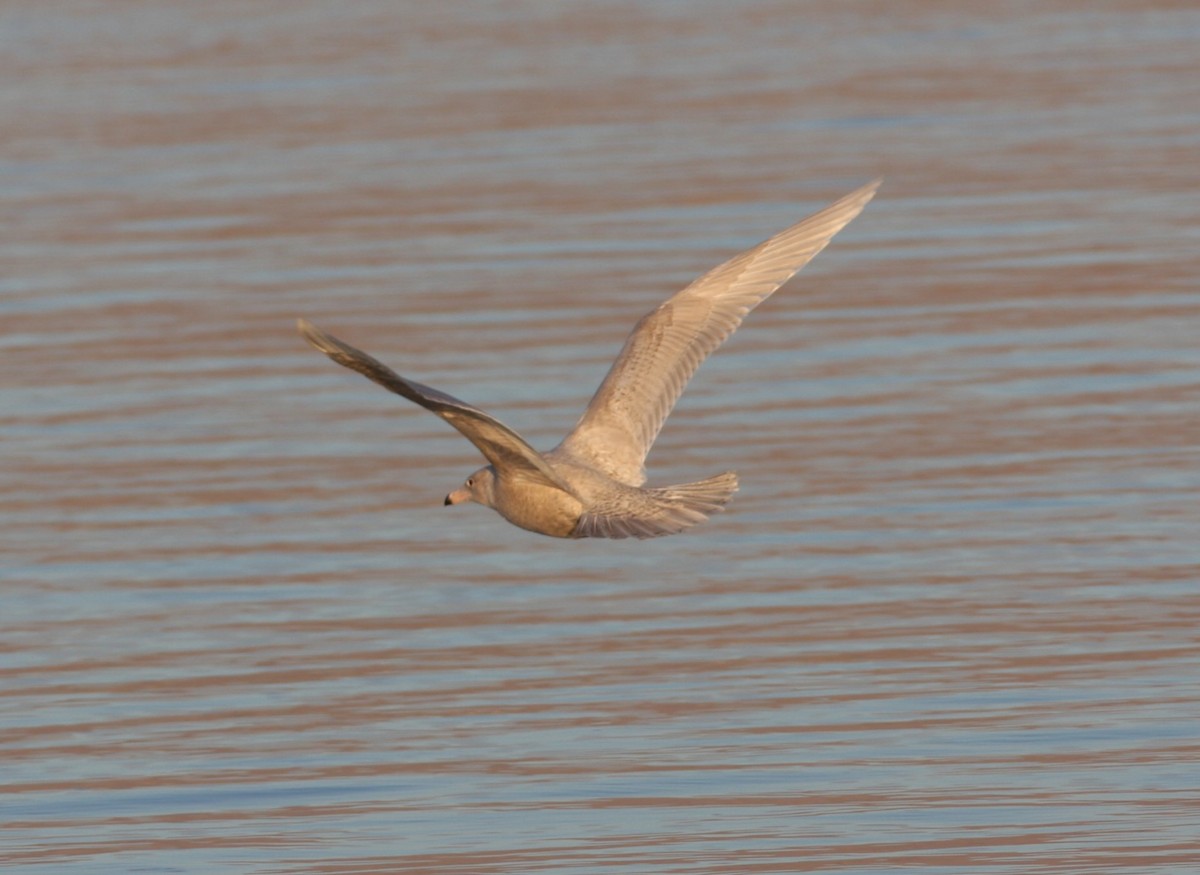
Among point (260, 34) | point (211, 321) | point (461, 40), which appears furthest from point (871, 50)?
point (211, 321)

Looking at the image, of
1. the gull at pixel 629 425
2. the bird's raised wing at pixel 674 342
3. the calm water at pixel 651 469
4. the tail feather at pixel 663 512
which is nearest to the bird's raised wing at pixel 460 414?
the gull at pixel 629 425

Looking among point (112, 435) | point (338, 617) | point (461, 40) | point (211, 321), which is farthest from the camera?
point (461, 40)

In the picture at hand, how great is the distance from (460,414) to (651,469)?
16.8 feet

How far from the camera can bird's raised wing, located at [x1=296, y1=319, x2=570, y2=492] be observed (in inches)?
267

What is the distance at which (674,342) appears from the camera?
30.4 feet

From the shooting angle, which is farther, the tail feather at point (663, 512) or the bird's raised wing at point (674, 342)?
the bird's raised wing at point (674, 342)

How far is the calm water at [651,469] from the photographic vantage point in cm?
848

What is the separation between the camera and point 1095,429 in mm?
12477

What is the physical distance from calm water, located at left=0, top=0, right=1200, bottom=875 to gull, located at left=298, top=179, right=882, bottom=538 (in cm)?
91

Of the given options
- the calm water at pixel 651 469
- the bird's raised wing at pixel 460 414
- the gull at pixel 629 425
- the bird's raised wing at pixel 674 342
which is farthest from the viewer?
the bird's raised wing at pixel 674 342

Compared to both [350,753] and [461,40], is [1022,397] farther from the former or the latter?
[461,40]

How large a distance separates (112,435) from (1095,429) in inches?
177

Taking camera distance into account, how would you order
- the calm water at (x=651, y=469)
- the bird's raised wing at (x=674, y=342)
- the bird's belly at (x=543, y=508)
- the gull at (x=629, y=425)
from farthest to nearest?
the bird's raised wing at (x=674, y=342), the calm water at (x=651, y=469), the bird's belly at (x=543, y=508), the gull at (x=629, y=425)

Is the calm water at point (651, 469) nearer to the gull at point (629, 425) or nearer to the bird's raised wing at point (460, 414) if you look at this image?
the gull at point (629, 425)
